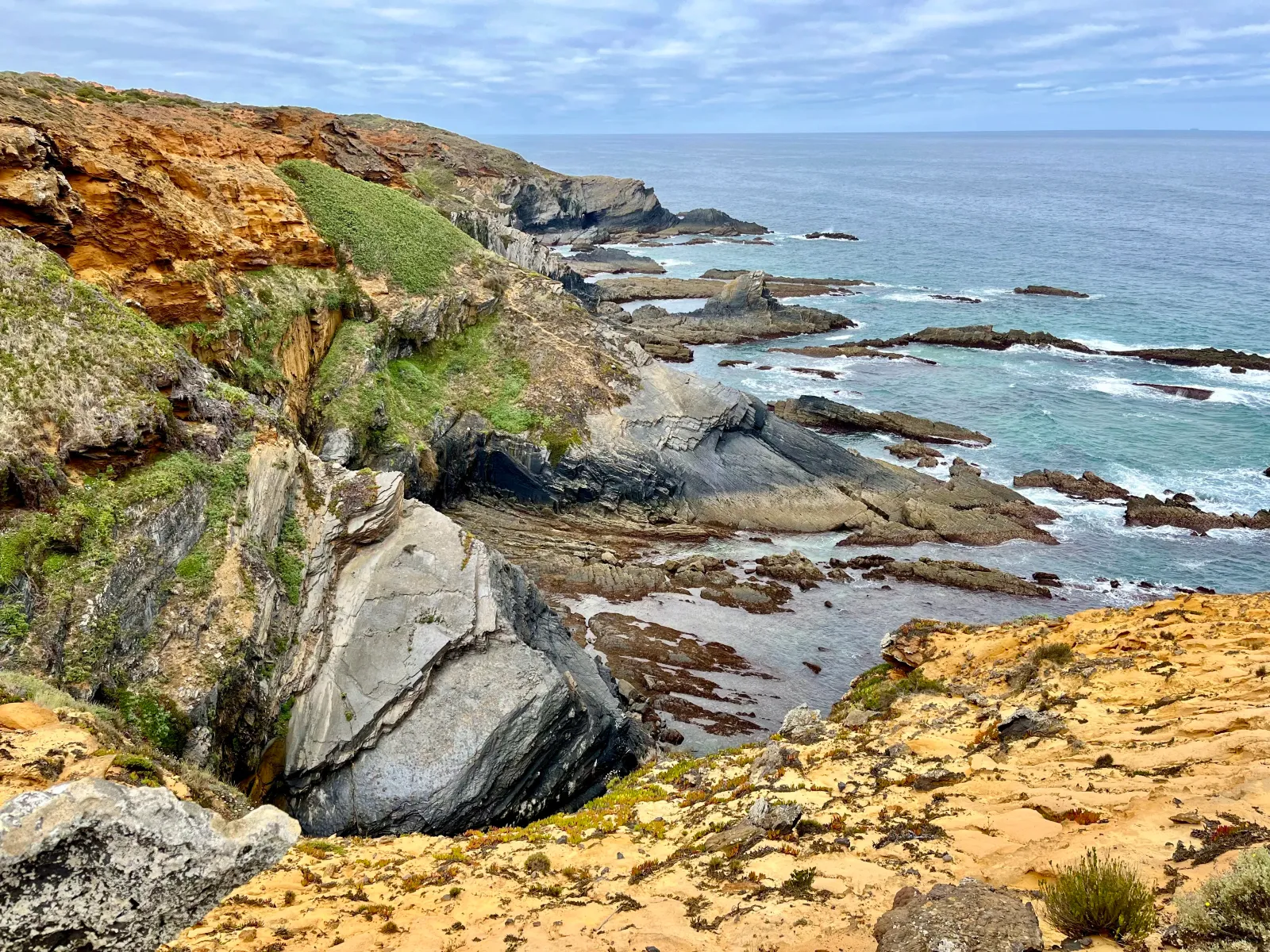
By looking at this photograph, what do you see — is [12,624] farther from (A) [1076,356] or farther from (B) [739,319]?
(A) [1076,356]

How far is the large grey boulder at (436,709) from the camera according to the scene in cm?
1546

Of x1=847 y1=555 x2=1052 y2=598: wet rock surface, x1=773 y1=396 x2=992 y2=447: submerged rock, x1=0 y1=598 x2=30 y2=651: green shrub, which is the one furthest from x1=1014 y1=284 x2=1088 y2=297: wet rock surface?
x1=0 y1=598 x2=30 y2=651: green shrub

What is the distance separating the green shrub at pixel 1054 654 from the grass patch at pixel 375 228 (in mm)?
29496

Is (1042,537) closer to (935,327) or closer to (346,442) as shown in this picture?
(346,442)

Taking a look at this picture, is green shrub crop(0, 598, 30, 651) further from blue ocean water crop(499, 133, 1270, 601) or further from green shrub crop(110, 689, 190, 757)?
blue ocean water crop(499, 133, 1270, 601)

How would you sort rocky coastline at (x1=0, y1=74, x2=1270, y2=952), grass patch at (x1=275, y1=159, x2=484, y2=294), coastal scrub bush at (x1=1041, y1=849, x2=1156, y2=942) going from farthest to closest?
grass patch at (x1=275, y1=159, x2=484, y2=294), rocky coastline at (x1=0, y1=74, x2=1270, y2=952), coastal scrub bush at (x1=1041, y1=849, x2=1156, y2=942)

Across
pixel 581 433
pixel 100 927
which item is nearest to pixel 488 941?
pixel 100 927

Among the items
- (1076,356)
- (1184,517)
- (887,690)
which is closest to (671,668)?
(887,690)

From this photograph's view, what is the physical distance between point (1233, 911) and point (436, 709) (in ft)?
44.1

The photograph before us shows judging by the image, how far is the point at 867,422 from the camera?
159 feet

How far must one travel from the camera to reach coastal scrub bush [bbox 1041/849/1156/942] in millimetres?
6402

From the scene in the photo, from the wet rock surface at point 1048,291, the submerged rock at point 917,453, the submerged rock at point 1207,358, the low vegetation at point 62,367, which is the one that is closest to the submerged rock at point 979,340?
the submerged rock at point 1207,358

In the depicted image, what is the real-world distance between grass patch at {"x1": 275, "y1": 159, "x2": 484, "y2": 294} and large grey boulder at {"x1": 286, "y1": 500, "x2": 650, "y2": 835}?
2076 cm

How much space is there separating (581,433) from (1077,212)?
13103 centimetres
